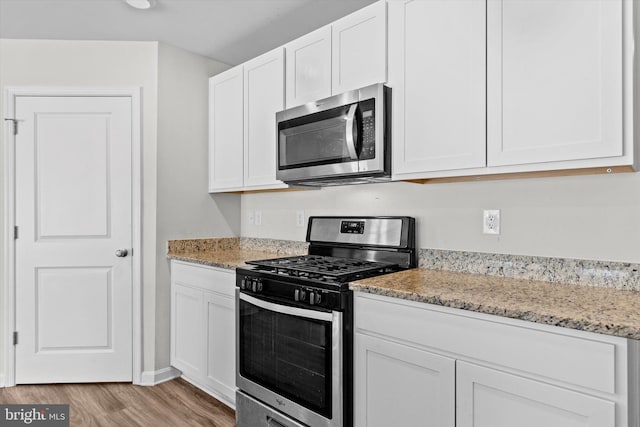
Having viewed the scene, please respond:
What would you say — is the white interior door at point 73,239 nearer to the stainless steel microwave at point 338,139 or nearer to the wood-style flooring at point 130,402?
the wood-style flooring at point 130,402

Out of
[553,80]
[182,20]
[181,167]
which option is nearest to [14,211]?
[181,167]

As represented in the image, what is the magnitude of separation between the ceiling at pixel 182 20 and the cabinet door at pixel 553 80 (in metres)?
1.06

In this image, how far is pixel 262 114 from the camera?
104 inches

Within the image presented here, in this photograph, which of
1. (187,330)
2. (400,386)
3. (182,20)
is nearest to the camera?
(400,386)

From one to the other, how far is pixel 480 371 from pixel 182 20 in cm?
256

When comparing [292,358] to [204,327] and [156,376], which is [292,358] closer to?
[204,327]

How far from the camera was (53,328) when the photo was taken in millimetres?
2850

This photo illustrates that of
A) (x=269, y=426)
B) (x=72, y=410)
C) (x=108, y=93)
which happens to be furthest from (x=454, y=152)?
(x=72, y=410)

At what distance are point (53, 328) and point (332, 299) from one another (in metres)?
2.27

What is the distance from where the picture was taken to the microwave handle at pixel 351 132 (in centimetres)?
199

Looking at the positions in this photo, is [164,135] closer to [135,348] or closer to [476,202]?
[135,348]

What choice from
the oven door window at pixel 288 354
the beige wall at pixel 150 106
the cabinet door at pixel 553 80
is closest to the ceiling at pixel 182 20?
the beige wall at pixel 150 106

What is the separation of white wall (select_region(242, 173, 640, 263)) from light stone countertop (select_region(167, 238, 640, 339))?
158 mm

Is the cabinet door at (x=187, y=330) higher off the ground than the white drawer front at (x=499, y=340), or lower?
lower
